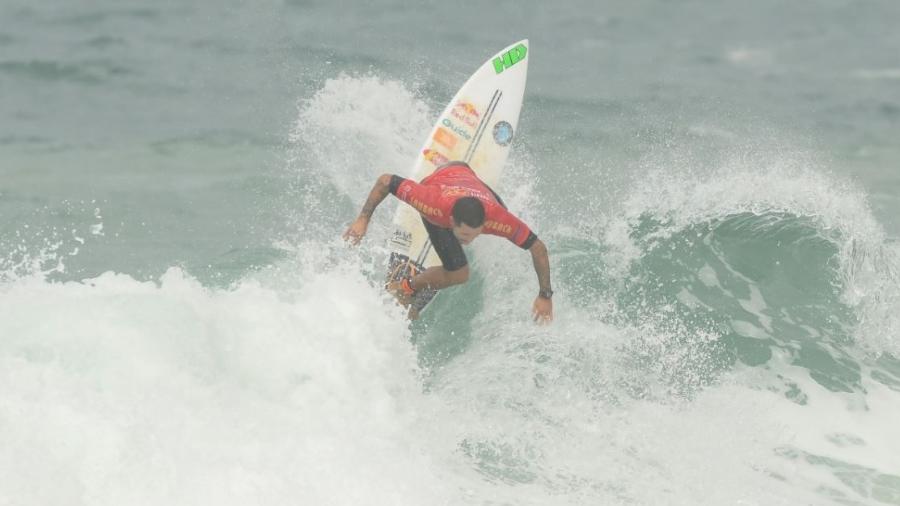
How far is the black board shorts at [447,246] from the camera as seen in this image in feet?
25.3

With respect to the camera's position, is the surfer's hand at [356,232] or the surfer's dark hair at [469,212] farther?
the surfer's hand at [356,232]

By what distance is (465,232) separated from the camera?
719 centimetres

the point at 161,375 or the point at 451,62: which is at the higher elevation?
the point at 161,375

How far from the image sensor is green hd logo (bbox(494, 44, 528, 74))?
993 centimetres

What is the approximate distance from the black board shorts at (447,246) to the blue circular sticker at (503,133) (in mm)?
1934

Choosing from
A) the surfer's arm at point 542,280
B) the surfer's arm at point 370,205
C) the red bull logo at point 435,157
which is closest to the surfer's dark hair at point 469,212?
the surfer's arm at point 542,280

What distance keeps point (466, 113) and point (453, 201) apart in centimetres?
238

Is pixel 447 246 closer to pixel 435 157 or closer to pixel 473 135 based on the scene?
pixel 435 157

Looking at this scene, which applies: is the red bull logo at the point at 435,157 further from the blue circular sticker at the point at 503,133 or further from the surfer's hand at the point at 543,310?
the surfer's hand at the point at 543,310

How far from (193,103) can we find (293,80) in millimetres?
1567

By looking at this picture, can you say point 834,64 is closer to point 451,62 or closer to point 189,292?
point 451,62

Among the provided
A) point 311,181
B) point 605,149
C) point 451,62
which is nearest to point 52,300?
point 311,181

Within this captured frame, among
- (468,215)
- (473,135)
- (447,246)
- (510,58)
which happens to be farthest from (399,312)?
(510,58)

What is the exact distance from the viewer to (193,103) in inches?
596
